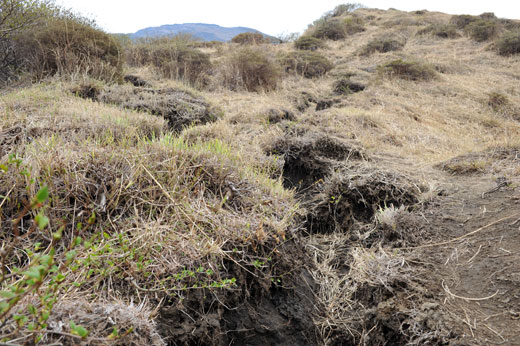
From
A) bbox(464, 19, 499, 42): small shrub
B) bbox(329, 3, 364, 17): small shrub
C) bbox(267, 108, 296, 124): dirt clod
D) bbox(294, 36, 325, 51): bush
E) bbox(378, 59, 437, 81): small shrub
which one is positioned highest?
bbox(329, 3, 364, 17): small shrub

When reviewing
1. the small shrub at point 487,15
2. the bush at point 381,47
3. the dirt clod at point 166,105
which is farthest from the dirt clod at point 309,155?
the small shrub at point 487,15

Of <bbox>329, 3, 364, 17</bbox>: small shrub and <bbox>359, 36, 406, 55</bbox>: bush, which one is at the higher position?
<bbox>329, 3, 364, 17</bbox>: small shrub

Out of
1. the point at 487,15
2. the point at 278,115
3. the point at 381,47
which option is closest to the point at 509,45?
the point at 381,47

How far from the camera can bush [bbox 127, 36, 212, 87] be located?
30.2 feet

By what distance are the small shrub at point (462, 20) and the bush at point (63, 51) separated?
1661 centimetres

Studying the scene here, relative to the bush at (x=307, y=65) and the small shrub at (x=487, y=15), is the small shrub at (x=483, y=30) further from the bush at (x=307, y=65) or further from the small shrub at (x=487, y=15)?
the bush at (x=307, y=65)

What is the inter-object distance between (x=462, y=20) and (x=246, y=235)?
19.3m

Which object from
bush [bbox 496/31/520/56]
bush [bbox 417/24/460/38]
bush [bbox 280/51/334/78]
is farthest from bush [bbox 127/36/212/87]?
bush [bbox 417/24/460/38]

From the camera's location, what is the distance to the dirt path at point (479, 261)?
1.87m

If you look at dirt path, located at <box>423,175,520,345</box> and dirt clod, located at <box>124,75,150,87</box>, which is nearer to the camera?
dirt path, located at <box>423,175,520,345</box>

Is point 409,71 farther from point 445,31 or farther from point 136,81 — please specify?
point 445,31

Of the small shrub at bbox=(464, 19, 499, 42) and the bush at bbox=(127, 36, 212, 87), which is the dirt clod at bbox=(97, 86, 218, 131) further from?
the small shrub at bbox=(464, 19, 499, 42)

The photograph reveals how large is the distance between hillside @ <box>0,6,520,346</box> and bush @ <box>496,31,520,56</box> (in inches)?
367

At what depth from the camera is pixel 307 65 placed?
11.3 metres
